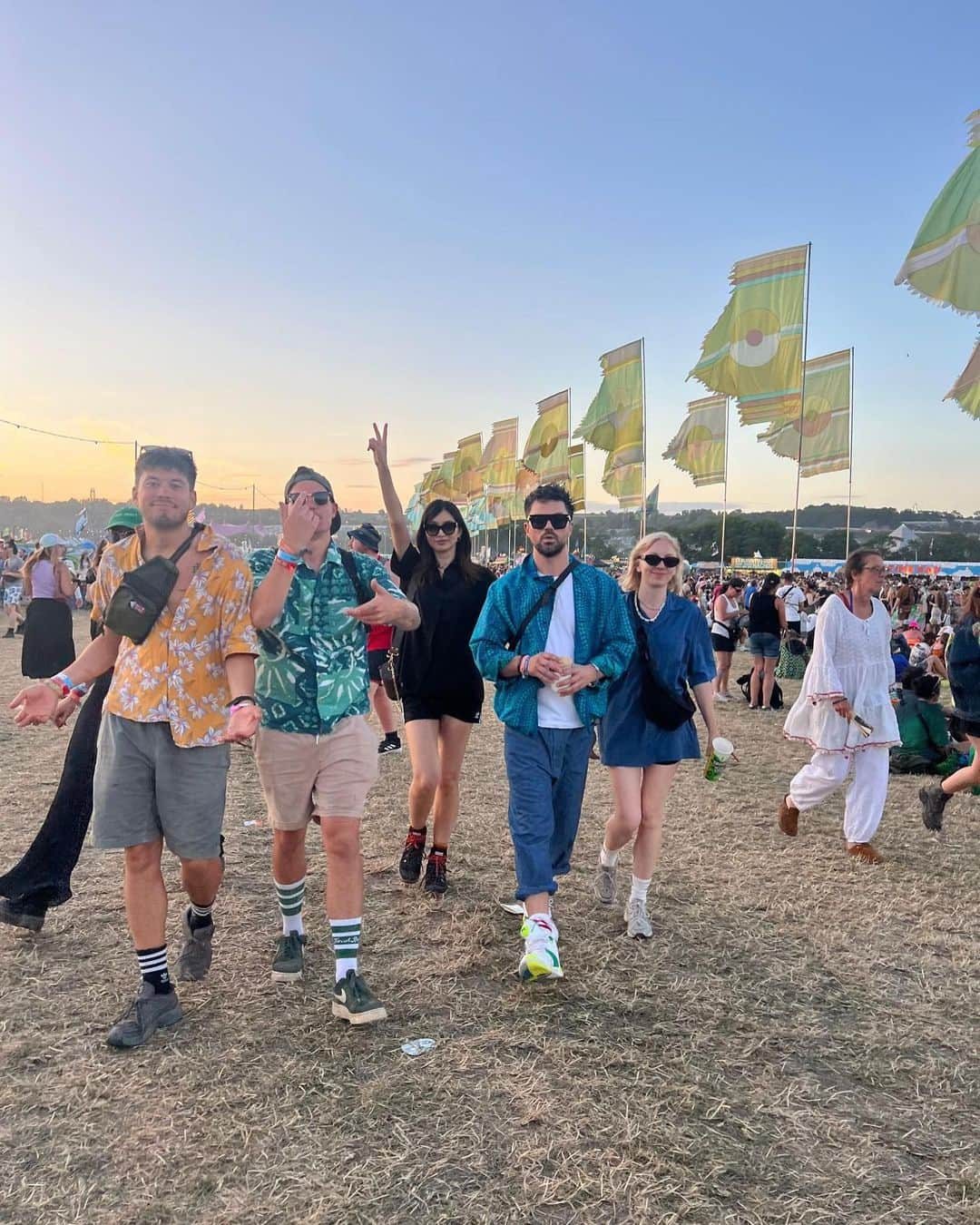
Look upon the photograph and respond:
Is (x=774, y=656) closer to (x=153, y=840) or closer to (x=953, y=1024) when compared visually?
(x=953, y=1024)

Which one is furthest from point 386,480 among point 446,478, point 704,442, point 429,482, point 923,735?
point 429,482

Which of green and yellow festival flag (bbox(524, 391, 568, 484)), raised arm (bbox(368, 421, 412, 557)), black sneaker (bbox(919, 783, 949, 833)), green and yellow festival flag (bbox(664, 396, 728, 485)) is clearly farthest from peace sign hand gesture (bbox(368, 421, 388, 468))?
green and yellow festival flag (bbox(524, 391, 568, 484))

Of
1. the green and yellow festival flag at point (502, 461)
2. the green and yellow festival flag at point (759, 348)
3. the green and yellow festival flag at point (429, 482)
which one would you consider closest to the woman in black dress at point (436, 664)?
the green and yellow festival flag at point (759, 348)

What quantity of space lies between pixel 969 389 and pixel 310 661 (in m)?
5.07

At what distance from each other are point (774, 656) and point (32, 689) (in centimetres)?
941

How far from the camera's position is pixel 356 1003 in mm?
2988

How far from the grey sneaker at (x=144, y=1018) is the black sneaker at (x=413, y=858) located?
155cm

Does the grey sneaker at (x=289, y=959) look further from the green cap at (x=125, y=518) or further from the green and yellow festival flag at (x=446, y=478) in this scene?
the green and yellow festival flag at (x=446, y=478)

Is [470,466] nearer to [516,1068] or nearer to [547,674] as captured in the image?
[547,674]

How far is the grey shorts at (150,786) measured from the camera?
2883 mm

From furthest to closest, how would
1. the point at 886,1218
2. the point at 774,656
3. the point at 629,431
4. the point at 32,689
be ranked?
the point at 629,431
the point at 774,656
the point at 32,689
the point at 886,1218

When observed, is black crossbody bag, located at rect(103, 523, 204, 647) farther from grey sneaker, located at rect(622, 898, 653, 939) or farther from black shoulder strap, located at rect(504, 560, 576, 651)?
grey sneaker, located at rect(622, 898, 653, 939)

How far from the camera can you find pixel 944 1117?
257 centimetres

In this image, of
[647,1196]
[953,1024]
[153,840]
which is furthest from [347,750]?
[953,1024]
